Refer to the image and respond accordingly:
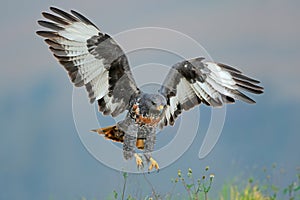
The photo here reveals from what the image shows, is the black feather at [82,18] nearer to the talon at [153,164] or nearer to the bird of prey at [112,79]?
the bird of prey at [112,79]

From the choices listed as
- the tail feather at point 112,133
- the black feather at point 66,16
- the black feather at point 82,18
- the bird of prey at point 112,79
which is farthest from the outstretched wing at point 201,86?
the black feather at point 66,16

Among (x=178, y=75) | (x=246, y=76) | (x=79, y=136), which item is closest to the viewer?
(x=79, y=136)

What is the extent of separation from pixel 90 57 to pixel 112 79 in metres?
0.24

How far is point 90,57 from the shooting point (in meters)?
4.66

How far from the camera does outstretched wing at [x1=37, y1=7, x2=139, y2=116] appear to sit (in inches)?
180

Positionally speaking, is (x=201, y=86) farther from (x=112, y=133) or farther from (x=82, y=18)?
(x=82, y=18)

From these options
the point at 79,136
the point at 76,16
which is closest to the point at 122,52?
the point at 76,16

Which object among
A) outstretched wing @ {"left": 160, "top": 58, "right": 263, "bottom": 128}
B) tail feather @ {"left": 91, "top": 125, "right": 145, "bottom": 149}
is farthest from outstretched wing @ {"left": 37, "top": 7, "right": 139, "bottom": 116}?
outstretched wing @ {"left": 160, "top": 58, "right": 263, "bottom": 128}

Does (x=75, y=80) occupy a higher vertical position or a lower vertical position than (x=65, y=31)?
lower

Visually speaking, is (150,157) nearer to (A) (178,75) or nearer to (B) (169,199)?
(B) (169,199)

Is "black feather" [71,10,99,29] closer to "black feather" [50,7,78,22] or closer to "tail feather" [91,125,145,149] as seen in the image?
"black feather" [50,7,78,22]

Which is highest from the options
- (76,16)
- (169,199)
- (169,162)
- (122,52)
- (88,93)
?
(76,16)

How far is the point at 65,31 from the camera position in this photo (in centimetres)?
461

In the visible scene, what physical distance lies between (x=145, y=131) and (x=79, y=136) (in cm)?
51
